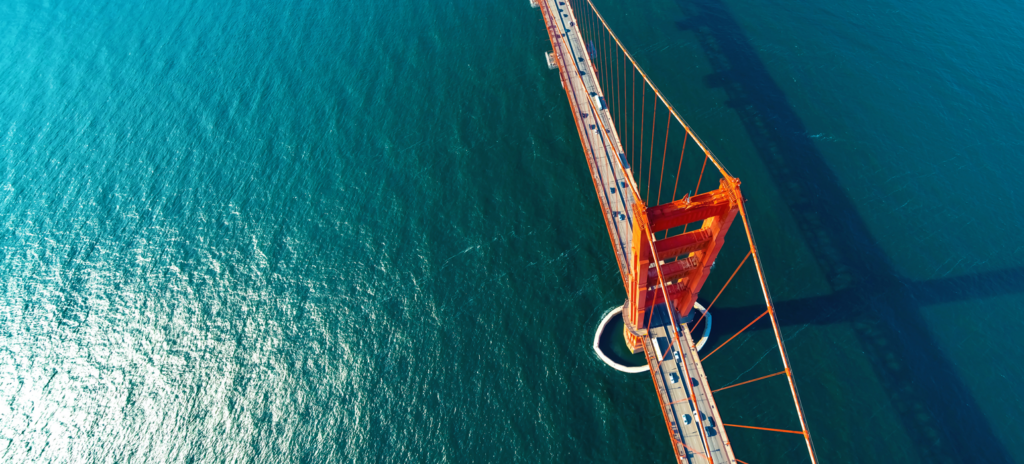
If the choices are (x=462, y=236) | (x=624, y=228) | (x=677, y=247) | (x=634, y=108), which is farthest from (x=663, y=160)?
(x=462, y=236)

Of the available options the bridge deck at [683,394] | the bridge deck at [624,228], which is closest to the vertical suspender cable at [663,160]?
the bridge deck at [624,228]

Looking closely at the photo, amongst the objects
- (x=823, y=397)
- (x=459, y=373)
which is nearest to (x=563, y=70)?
(x=459, y=373)

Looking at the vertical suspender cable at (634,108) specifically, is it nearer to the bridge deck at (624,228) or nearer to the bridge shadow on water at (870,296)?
the bridge deck at (624,228)

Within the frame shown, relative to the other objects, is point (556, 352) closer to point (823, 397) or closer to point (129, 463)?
point (823, 397)

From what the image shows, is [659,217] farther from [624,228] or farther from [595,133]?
[595,133]

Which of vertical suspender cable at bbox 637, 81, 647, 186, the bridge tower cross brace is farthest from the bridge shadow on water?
vertical suspender cable at bbox 637, 81, 647, 186
